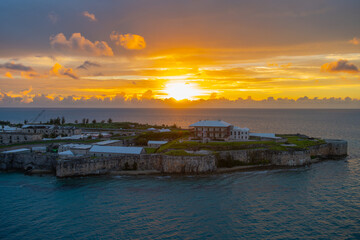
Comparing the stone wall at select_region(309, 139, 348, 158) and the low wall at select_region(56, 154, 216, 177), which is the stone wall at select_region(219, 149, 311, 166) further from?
the stone wall at select_region(309, 139, 348, 158)

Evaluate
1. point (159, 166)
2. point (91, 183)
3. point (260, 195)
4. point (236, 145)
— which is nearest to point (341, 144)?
point (236, 145)

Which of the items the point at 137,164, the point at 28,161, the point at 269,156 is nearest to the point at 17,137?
the point at 28,161

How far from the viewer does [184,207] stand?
3303 centimetres

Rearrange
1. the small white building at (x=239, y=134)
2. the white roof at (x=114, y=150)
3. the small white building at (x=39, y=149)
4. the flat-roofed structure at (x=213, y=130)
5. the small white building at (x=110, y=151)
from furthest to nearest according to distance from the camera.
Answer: the small white building at (x=239, y=134) < the flat-roofed structure at (x=213, y=130) < the small white building at (x=39, y=149) < the white roof at (x=114, y=150) < the small white building at (x=110, y=151)

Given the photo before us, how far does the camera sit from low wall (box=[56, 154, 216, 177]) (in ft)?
152

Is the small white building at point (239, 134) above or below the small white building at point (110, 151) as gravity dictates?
above

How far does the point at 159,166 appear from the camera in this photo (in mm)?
48906

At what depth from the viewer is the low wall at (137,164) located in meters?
46.3

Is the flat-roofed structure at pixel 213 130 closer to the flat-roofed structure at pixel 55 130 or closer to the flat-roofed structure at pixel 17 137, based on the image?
the flat-roofed structure at pixel 55 130

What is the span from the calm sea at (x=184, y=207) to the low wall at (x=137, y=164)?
2.26 meters

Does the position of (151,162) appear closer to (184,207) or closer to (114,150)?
(114,150)

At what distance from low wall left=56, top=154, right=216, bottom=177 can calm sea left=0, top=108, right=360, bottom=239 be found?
7.41ft

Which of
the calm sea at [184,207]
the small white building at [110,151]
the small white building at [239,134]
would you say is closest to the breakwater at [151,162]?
the small white building at [110,151]

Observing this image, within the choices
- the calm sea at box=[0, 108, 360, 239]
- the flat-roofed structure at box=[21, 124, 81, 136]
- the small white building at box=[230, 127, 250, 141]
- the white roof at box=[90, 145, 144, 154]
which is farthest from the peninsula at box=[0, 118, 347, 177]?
the flat-roofed structure at box=[21, 124, 81, 136]
